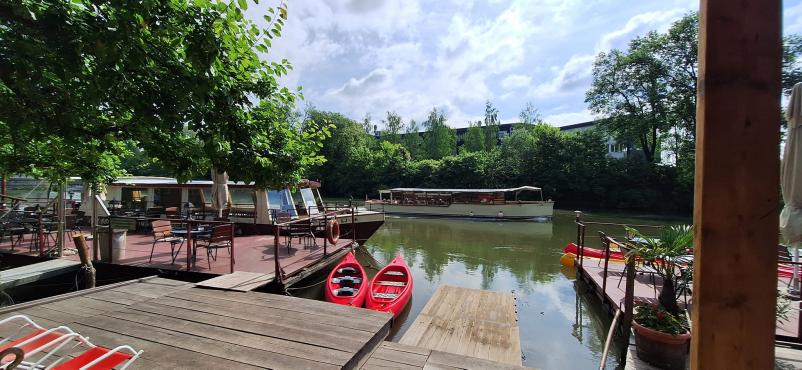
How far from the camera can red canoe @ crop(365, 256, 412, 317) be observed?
661 centimetres

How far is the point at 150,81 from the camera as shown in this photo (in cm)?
292

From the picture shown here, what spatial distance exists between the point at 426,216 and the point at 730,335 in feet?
81.9

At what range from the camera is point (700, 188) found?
4.21ft

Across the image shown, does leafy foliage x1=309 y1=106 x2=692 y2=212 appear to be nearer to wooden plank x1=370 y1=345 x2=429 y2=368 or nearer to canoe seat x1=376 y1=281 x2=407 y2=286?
canoe seat x1=376 y1=281 x2=407 y2=286

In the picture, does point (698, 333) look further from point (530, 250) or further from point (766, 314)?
point (530, 250)

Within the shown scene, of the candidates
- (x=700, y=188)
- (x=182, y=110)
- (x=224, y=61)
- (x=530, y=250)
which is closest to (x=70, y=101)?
(x=182, y=110)

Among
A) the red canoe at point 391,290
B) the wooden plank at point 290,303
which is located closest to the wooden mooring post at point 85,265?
the wooden plank at point 290,303

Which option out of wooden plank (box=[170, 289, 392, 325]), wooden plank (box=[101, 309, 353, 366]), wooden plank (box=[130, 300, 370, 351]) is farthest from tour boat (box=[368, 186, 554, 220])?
wooden plank (box=[101, 309, 353, 366])

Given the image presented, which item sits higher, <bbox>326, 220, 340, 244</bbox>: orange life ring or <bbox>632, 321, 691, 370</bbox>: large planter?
<bbox>326, 220, 340, 244</bbox>: orange life ring

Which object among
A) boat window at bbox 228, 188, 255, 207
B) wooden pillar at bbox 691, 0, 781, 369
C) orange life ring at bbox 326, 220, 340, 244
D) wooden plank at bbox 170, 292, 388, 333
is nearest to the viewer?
wooden pillar at bbox 691, 0, 781, 369

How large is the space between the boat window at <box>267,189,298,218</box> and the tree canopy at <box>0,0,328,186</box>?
788 centimetres

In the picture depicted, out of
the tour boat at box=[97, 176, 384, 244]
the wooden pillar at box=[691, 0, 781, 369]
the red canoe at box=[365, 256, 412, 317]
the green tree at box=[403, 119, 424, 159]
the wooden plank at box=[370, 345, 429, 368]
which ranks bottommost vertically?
the red canoe at box=[365, 256, 412, 317]

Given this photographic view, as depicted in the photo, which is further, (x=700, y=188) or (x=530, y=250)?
(x=530, y=250)

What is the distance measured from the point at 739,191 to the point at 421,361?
2579 millimetres
